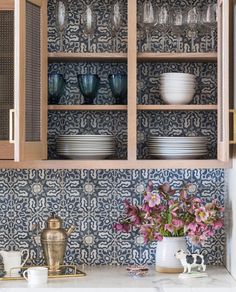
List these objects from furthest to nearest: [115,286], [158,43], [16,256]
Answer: [158,43] < [16,256] < [115,286]

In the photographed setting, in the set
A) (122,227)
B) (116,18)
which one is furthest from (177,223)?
(116,18)

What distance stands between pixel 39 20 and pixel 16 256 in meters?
1.03

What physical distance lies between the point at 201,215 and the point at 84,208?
576 millimetres

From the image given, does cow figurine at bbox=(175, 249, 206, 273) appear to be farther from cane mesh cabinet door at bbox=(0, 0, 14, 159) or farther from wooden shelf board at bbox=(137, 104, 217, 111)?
cane mesh cabinet door at bbox=(0, 0, 14, 159)

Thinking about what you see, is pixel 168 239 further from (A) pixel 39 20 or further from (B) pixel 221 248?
(A) pixel 39 20

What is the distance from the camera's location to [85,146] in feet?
9.53

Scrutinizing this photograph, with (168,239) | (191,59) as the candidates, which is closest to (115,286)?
(168,239)

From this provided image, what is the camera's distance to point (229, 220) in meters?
3.04

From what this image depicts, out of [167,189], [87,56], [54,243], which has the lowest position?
[54,243]

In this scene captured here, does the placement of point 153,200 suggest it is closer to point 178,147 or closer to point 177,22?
point 178,147

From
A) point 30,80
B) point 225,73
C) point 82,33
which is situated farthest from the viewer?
point 82,33

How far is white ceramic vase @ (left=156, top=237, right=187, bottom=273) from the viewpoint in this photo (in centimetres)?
297

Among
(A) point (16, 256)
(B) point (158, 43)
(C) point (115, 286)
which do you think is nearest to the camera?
(C) point (115, 286)

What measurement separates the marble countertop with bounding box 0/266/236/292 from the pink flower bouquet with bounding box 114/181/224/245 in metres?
0.18
